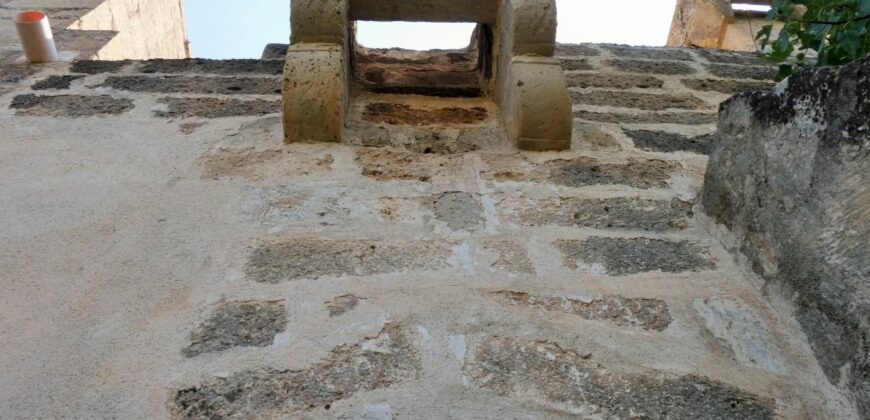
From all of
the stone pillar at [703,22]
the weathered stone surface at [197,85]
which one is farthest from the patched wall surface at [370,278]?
the stone pillar at [703,22]

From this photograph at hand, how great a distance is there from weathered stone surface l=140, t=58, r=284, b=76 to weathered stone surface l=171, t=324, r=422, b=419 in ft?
4.77

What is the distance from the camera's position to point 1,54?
221 centimetres

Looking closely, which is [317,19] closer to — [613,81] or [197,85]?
[197,85]

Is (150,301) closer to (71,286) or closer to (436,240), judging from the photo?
(71,286)

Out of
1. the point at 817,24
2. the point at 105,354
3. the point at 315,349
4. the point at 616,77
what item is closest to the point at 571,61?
the point at 616,77

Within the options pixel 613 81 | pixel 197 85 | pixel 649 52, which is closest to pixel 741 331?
pixel 613 81

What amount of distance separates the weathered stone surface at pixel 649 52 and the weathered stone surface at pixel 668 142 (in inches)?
33.8

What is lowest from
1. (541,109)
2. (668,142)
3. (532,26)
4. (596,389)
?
(596,389)

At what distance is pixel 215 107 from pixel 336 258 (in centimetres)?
90

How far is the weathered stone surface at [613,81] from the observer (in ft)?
7.04

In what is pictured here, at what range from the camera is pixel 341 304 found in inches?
41.2

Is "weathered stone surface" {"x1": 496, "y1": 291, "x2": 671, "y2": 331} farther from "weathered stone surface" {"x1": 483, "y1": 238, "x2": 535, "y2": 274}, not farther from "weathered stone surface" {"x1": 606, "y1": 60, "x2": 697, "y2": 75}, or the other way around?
"weathered stone surface" {"x1": 606, "y1": 60, "x2": 697, "y2": 75}

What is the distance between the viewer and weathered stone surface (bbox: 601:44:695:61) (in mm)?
2516

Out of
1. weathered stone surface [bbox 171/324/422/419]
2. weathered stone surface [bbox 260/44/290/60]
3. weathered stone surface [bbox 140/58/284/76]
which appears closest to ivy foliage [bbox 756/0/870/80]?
weathered stone surface [bbox 171/324/422/419]
